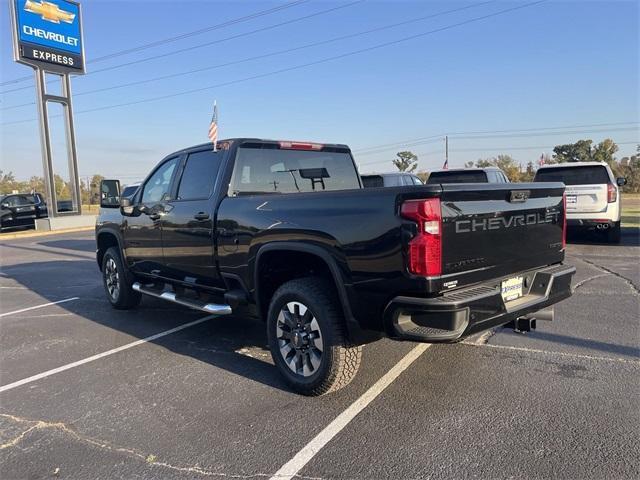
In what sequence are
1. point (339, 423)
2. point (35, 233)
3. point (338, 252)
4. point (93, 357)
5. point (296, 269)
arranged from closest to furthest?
1. point (339, 423)
2. point (338, 252)
3. point (296, 269)
4. point (93, 357)
5. point (35, 233)

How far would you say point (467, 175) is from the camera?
43.3ft

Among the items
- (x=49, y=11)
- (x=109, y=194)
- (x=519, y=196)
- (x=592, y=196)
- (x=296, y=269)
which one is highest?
(x=49, y=11)

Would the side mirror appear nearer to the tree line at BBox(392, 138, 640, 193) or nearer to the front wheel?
the front wheel

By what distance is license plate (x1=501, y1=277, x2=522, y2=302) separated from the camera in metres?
3.50

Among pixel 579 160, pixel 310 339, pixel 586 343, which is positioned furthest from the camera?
pixel 579 160

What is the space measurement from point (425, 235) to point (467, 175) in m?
10.8

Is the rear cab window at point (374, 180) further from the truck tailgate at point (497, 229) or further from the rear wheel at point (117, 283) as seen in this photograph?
the truck tailgate at point (497, 229)

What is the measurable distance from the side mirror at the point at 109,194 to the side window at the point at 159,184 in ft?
1.59

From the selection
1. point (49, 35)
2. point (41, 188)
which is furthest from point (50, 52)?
point (41, 188)

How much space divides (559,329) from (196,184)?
399 cm

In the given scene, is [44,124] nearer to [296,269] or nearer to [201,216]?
[201,216]

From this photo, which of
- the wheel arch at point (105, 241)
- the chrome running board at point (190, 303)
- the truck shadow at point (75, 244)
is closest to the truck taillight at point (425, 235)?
the chrome running board at point (190, 303)

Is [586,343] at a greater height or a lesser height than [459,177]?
lesser

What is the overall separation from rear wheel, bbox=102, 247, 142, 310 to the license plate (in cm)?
473
